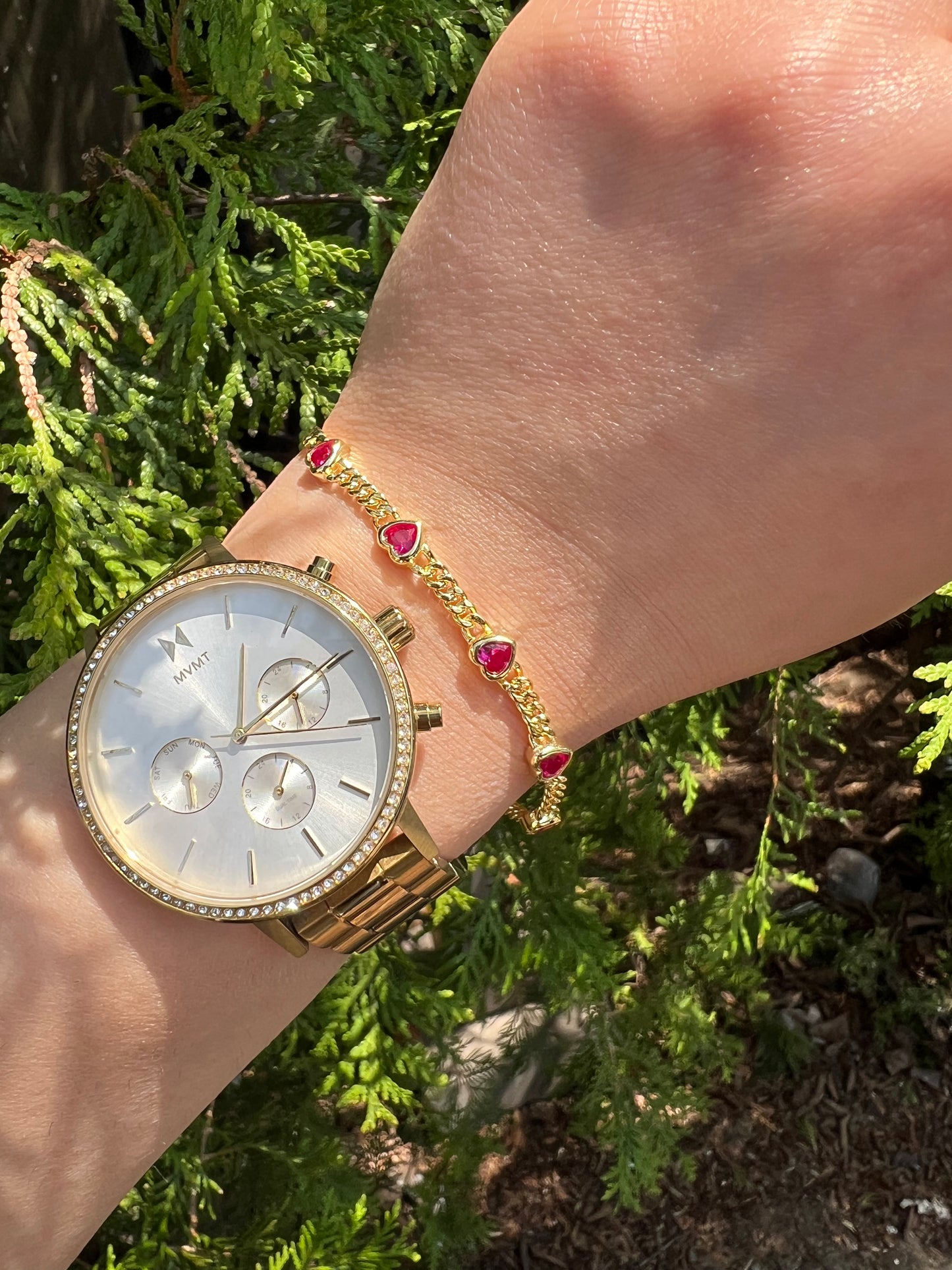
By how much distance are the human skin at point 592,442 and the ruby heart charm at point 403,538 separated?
58 millimetres

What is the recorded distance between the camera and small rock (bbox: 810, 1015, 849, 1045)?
405 cm

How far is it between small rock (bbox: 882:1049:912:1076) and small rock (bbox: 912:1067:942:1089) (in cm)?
4

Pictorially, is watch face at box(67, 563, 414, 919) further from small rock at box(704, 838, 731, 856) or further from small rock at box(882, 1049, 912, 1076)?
small rock at box(882, 1049, 912, 1076)

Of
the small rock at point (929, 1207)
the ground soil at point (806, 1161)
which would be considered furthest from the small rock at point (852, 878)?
the small rock at point (929, 1207)

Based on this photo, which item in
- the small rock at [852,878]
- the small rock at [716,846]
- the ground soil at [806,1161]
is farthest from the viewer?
the small rock at [716,846]

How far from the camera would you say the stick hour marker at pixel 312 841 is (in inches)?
68.7

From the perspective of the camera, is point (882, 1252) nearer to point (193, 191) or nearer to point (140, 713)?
point (140, 713)

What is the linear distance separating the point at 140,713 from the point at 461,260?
1.04m

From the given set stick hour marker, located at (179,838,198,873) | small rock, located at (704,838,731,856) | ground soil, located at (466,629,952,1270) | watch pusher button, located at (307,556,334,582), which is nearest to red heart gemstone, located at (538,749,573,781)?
watch pusher button, located at (307,556,334,582)

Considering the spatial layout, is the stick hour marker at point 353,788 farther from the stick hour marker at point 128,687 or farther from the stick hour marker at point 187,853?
the stick hour marker at point 128,687

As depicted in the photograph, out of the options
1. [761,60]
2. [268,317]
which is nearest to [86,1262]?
[268,317]

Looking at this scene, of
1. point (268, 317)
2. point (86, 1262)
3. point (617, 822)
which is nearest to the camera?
point (268, 317)

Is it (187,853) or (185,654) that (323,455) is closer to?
(185,654)

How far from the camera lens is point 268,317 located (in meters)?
2.50
